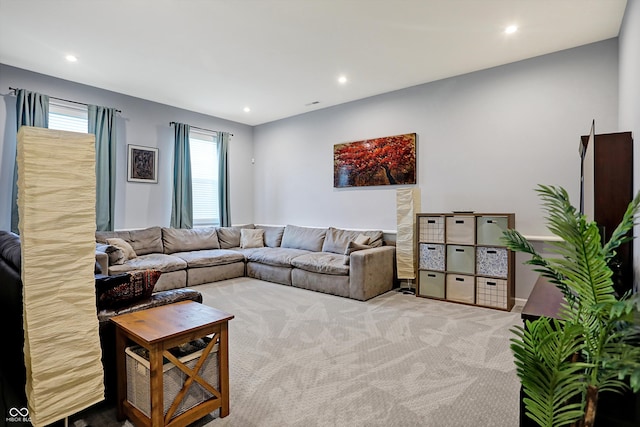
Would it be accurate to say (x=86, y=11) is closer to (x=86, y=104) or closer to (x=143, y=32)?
(x=143, y=32)

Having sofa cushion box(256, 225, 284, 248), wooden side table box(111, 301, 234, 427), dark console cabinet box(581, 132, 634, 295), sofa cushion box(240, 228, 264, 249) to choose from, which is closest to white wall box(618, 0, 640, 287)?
dark console cabinet box(581, 132, 634, 295)

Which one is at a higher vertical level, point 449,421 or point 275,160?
point 275,160

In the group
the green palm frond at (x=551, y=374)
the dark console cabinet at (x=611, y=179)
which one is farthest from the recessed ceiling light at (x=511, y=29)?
the green palm frond at (x=551, y=374)

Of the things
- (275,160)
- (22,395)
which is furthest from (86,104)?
(22,395)

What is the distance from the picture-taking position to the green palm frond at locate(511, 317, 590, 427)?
37.1 inches

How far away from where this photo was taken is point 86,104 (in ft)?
15.0

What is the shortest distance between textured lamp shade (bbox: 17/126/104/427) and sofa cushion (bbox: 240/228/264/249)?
4401 mm

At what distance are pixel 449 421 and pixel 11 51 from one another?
529 centimetres

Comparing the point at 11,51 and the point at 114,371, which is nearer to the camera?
the point at 114,371

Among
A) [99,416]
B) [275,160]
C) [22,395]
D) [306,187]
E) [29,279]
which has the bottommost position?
[99,416]

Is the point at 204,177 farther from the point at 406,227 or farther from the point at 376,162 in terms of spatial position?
the point at 406,227

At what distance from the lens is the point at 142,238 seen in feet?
16.1

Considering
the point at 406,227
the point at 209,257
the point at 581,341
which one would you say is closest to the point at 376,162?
the point at 406,227

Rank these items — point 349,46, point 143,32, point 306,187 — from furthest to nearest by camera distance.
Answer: point 306,187 < point 349,46 < point 143,32
